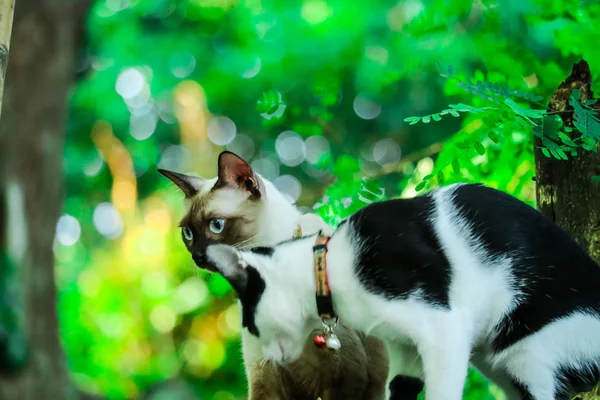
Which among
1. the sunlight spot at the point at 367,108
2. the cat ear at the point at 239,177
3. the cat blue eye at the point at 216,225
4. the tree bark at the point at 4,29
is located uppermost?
the tree bark at the point at 4,29

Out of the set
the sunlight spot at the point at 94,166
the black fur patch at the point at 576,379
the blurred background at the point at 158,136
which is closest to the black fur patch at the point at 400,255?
the black fur patch at the point at 576,379

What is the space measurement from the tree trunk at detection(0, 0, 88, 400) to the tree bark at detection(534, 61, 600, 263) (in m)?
3.04

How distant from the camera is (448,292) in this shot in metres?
1.22

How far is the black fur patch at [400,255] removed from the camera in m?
1.21

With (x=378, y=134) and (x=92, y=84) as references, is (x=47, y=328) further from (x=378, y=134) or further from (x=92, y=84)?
(x=378, y=134)

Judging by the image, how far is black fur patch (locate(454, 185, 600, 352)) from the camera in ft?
4.16

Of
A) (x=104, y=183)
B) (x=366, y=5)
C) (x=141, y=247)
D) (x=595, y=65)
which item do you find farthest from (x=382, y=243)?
(x=104, y=183)

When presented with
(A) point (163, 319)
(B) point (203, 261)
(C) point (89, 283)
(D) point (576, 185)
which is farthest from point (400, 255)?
(C) point (89, 283)

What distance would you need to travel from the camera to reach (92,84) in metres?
4.62

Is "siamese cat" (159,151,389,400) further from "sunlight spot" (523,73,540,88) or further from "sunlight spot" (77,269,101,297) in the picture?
"sunlight spot" (77,269,101,297)

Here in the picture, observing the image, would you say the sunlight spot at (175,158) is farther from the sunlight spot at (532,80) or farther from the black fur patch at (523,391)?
the black fur patch at (523,391)

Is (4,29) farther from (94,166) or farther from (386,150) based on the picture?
(94,166)

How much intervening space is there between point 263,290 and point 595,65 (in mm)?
1065

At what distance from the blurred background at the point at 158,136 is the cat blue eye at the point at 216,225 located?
1.22 meters
